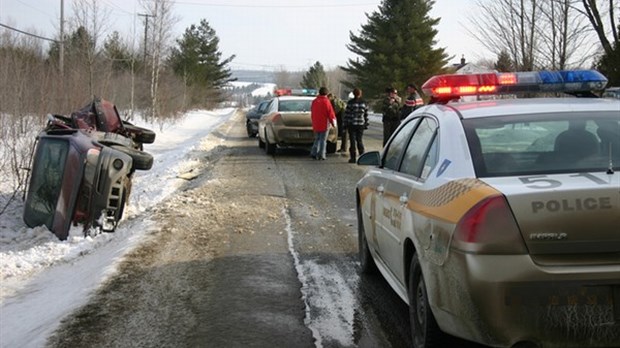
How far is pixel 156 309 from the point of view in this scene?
472 cm

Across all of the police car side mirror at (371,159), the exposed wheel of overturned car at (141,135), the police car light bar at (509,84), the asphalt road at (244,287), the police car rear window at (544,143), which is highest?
the police car light bar at (509,84)

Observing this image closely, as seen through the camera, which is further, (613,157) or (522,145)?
(522,145)

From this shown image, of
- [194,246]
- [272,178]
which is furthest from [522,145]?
[272,178]

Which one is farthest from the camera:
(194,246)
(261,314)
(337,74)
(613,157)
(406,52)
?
(337,74)

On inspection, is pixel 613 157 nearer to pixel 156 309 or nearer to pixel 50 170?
pixel 156 309

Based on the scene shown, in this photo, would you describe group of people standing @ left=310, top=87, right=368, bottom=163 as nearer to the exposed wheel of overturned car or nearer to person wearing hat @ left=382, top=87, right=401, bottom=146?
person wearing hat @ left=382, top=87, right=401, bottom=146

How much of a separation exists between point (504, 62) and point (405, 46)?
3088 cm

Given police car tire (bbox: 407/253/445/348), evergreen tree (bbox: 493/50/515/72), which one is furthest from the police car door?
evergreen tree (bbox: 493/50/515/72)

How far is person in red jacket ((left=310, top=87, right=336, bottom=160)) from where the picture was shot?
14977 mm

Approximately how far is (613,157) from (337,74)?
14839 centimetres

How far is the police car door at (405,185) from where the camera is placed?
3.84 metres

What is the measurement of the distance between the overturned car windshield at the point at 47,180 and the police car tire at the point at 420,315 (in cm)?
562

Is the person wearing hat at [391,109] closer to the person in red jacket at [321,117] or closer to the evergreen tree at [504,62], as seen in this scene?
the person in red jacket at [321,117]

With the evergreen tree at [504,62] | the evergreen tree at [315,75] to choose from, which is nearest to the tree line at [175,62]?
the evergreen tree at [504,62]
